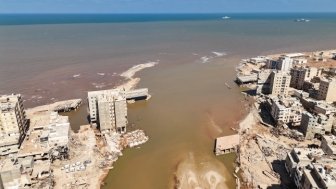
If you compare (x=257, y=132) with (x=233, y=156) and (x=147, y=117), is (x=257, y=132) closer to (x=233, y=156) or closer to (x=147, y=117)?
(x=233, y=156)

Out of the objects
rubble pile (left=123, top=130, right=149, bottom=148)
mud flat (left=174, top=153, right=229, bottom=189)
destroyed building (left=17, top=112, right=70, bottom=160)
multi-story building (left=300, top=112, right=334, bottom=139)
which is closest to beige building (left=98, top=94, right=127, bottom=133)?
rubble pile (left=123, top=130, right=149, bottom=148)

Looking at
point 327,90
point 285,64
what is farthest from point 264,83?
point 285,64

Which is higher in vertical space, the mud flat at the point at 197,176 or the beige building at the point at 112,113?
the beige building at the point at 112,113

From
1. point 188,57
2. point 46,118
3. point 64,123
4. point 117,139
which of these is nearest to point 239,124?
point 117,139

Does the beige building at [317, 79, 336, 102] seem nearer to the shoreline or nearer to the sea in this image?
the sea

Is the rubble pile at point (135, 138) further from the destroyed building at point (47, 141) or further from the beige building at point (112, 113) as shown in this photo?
the destroyed building at point (47, 141)

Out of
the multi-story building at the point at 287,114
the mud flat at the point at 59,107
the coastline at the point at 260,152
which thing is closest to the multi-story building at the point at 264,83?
the coastline at the point at 260,152
